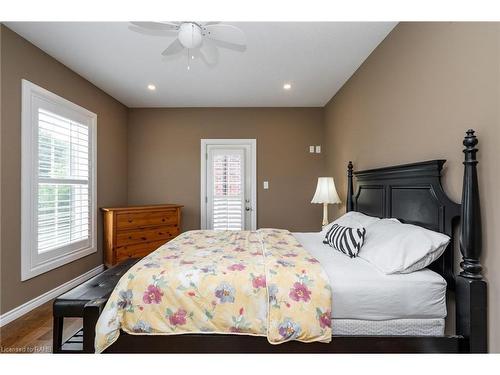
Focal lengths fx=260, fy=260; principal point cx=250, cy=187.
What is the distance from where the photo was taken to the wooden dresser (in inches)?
135

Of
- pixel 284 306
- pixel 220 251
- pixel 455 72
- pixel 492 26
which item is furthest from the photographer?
pixel 220 251

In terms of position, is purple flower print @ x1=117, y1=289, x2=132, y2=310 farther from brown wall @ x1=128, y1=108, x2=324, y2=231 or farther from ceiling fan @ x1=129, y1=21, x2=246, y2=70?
brown wall @ x1=128, y1=108, x2=324, y2=231

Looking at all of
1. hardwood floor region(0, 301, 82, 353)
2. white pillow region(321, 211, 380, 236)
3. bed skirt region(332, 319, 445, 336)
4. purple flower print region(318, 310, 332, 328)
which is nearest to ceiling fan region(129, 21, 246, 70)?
white pillow region(321, 211, 380, 236)

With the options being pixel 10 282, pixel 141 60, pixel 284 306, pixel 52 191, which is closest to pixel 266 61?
pixel 141 60

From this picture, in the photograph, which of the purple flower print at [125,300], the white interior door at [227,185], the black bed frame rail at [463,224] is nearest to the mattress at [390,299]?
the black bed frame rail at [463,224]

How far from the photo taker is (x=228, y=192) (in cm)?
431

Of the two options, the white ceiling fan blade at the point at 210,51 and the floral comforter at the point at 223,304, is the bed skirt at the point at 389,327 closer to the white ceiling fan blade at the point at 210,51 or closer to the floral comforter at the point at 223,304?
the floral comforter at the point at 223,304

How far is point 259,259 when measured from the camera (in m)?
1.70

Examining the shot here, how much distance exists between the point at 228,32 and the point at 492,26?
5.69 feet

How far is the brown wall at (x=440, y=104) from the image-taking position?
1280mm

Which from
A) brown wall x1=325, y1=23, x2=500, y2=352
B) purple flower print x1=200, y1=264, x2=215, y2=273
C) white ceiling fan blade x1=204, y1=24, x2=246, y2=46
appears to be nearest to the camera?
brown wall x1=325, y1=23, x2=500, y2=352

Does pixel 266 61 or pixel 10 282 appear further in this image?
pixel 266 61

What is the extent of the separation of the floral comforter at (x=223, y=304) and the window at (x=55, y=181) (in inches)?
65.1
